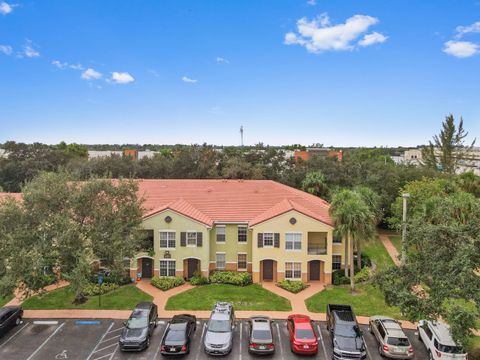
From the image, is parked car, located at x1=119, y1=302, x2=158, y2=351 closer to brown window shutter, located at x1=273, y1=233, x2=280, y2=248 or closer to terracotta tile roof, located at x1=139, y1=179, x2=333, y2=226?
terracotta tile roof, located at x1=139, y1=179, x2=333, y2=226

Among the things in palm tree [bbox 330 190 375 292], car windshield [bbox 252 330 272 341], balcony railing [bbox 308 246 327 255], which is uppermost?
palm tree [bbox 330 190 375 292]

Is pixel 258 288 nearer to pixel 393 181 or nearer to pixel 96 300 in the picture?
pixel 96 300

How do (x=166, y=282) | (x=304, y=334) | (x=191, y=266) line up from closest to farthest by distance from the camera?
(x=304, y=334) → (x=166, y=282) → (x=191, y=266)

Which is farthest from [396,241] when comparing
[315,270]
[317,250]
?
[317,250]

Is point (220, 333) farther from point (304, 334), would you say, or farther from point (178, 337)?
point (304, 334)

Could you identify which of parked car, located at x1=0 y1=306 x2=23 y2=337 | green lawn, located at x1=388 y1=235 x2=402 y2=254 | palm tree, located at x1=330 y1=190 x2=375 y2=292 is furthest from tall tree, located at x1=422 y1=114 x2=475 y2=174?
parked car, located at x1=0 y1=306 x2=23 y2=337

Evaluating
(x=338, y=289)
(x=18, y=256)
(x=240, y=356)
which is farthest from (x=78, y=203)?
(x=338, y=289)
